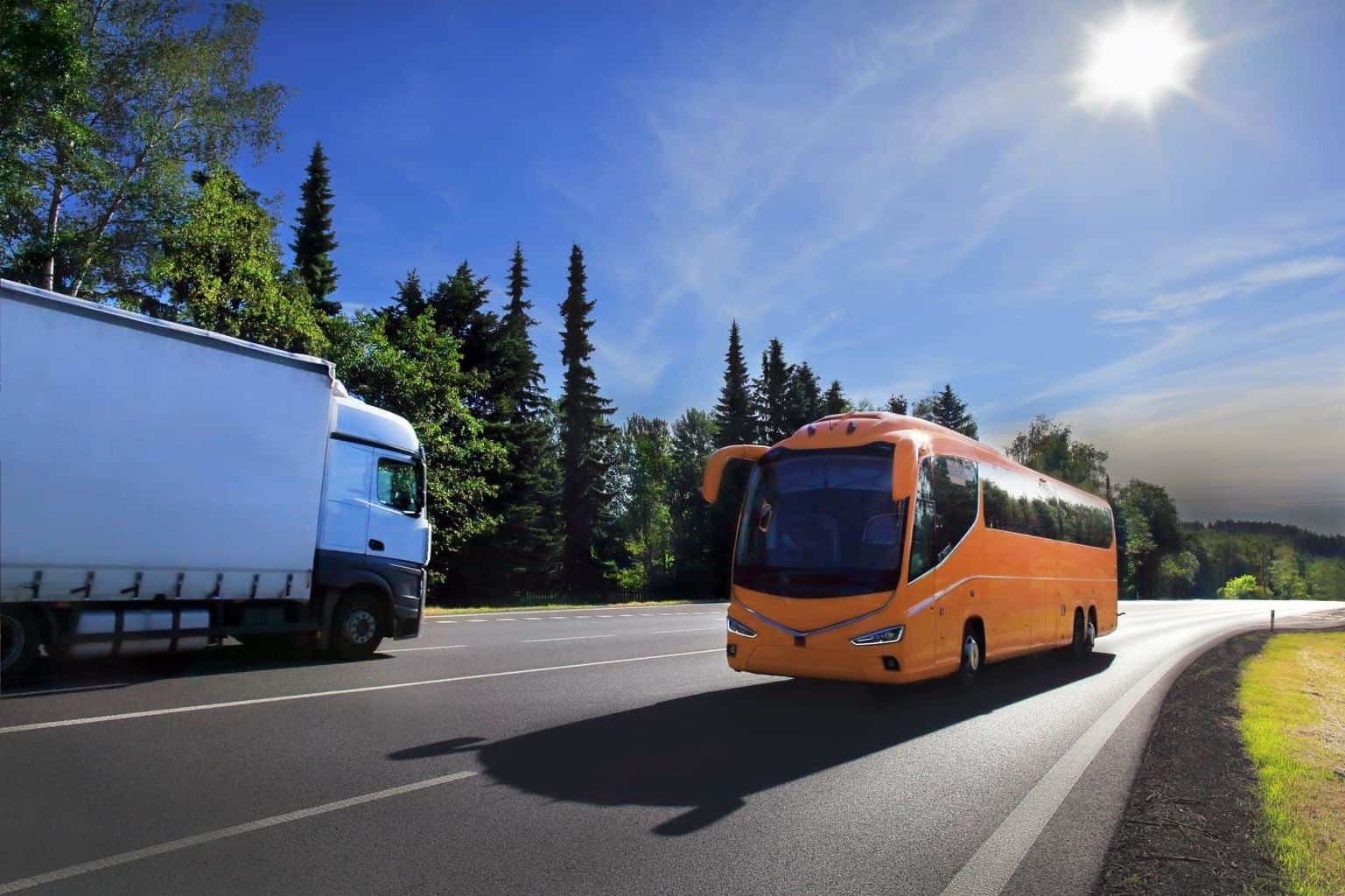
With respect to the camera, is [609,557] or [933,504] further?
[609,557]

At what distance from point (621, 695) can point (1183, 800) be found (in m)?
5.33

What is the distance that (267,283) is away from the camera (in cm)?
2484

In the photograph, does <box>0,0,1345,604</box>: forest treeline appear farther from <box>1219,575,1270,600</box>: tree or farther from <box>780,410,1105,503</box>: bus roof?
<box>1219,575,1270,600</box>: tree

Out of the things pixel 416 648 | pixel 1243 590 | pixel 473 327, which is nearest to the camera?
pixel 416 648

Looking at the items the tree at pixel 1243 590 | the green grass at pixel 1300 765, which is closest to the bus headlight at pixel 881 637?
the green grass at pixel 1300 765

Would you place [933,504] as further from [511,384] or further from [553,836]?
[511,384]

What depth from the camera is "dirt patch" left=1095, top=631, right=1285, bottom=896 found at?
4.29 m

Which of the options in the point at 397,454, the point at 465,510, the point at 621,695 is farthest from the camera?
the point at 465,510

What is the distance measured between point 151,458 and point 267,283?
18.7 meters

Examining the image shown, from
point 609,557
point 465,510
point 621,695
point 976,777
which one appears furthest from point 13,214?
point 609,557

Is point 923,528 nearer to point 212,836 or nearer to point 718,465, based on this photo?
point 718,465

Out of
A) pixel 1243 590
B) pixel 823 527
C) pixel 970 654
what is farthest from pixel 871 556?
pixel 1243 590

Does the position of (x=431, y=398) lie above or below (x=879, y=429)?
above

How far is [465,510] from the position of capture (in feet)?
107
